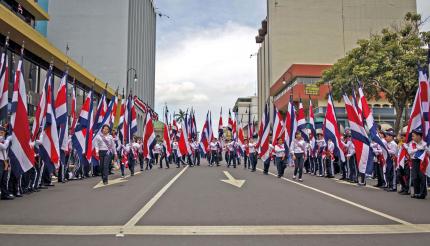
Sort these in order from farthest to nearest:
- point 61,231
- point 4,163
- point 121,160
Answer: point 121,160 < point 4,163 < point 61,231

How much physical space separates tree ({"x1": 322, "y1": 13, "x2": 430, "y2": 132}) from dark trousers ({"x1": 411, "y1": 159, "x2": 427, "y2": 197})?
14.0 m

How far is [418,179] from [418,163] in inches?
17.6

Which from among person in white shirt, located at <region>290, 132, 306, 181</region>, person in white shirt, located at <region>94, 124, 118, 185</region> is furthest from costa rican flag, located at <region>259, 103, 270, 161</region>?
person in white shirt, located at <region>94, 124, 118, 185</region>

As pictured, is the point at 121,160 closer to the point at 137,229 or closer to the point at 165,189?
the point at 165,189

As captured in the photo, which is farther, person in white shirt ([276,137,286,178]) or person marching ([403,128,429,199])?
person in white shirt ([276,137,286,178])

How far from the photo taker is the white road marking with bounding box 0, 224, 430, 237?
605 cm

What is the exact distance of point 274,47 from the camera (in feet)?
216

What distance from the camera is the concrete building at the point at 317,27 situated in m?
65.9

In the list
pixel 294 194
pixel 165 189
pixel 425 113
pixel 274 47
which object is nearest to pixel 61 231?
pixel 165 189

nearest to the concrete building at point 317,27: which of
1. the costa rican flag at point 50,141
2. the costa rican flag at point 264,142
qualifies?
the costa rican flag at point 264,142

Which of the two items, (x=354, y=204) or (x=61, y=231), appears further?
(x=354, y=204)

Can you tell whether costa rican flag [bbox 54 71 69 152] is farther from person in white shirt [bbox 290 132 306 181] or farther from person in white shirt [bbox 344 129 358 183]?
person in white shirt [bbox 344 129 358 183]

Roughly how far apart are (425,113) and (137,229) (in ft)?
26.0

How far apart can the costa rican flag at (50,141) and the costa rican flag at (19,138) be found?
118 centimetres
